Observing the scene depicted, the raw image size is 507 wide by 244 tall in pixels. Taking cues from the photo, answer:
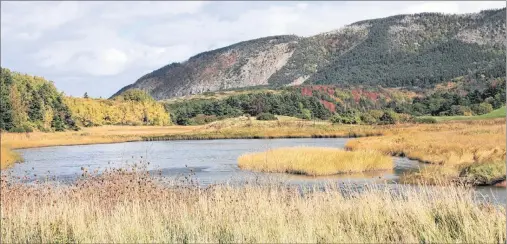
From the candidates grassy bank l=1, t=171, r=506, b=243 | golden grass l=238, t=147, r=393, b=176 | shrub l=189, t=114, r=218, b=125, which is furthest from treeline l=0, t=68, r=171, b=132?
grassy bank l=1, t=171, r=506, b=243

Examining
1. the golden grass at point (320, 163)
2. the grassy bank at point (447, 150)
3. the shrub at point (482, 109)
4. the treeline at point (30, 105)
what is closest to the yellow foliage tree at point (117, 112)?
the treeline at point (30, 105)

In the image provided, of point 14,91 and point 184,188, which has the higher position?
point 14,91

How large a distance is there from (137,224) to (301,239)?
3031 millimetres

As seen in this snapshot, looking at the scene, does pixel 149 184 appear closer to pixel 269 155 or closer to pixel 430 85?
pixel 269 155

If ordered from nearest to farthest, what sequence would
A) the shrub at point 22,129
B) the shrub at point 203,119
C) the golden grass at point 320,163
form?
1. the golden grass at point 320,163
2. the shrub at point 22,129
3. the shrub at point 203,119

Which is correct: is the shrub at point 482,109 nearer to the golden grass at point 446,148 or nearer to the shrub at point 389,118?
the shrub at point 389,118

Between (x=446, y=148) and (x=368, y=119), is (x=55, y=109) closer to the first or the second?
(x=368, y=119)

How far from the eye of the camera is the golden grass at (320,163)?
31083mm

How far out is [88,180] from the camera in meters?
17.0

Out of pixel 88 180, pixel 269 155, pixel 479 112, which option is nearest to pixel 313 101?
pixel 479 112

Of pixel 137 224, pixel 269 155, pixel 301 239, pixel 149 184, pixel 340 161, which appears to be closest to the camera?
pixel 301 239

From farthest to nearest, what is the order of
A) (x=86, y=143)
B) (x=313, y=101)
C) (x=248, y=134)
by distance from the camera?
1. (x=313, y=101)
2. (x=248, y=134)
3. (x=86, y=143)

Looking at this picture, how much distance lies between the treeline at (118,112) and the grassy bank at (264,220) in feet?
350

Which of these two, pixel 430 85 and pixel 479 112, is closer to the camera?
pixel 479 112
